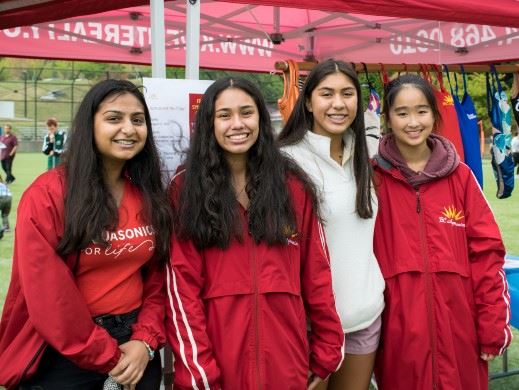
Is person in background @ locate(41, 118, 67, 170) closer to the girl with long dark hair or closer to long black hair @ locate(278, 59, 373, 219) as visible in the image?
long black hair @ locate(278, 59, 373, 219)

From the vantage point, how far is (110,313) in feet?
6.38

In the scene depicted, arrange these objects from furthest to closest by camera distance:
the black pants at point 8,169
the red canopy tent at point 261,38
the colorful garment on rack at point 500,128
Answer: the black pants at point 8,169 < the red canopy tent at point 261,38 < the colorful garment on rack at point 500,128

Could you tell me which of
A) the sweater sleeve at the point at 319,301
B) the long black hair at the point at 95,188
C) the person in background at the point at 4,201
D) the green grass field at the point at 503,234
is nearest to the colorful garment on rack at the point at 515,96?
the green grass field at the point at 503,234

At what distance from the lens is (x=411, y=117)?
2.42 metres

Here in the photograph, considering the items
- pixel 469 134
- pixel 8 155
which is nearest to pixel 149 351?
pixel 469 134

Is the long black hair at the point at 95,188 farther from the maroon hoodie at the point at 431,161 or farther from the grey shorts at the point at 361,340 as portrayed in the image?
the maroon hoodie at the point at 431,161

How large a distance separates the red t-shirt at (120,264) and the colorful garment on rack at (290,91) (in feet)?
3.62

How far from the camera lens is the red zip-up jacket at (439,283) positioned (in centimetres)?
228

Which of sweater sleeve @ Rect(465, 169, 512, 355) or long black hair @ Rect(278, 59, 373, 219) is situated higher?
long black hair @ Rect(278, 59, 373, 219)

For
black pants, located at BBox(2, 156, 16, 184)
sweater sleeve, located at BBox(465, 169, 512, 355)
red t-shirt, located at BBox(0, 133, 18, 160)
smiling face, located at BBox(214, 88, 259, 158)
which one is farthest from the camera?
red t-shirt, located at BBox(0, 133, 18, 160)

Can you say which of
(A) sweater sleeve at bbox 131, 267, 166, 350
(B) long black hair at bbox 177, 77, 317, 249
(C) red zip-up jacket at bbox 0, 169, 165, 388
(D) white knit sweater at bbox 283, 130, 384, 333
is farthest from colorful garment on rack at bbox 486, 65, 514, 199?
(C) red zip-up jacket at bbox 0, 169, 165, 388

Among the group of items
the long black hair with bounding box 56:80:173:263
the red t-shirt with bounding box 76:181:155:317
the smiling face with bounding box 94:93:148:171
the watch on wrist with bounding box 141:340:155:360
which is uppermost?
the smiling face with bounding box 94:93:148:171

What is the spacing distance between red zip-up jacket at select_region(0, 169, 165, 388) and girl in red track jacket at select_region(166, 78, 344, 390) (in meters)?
0.29

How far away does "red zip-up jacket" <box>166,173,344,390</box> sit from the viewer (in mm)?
1894
